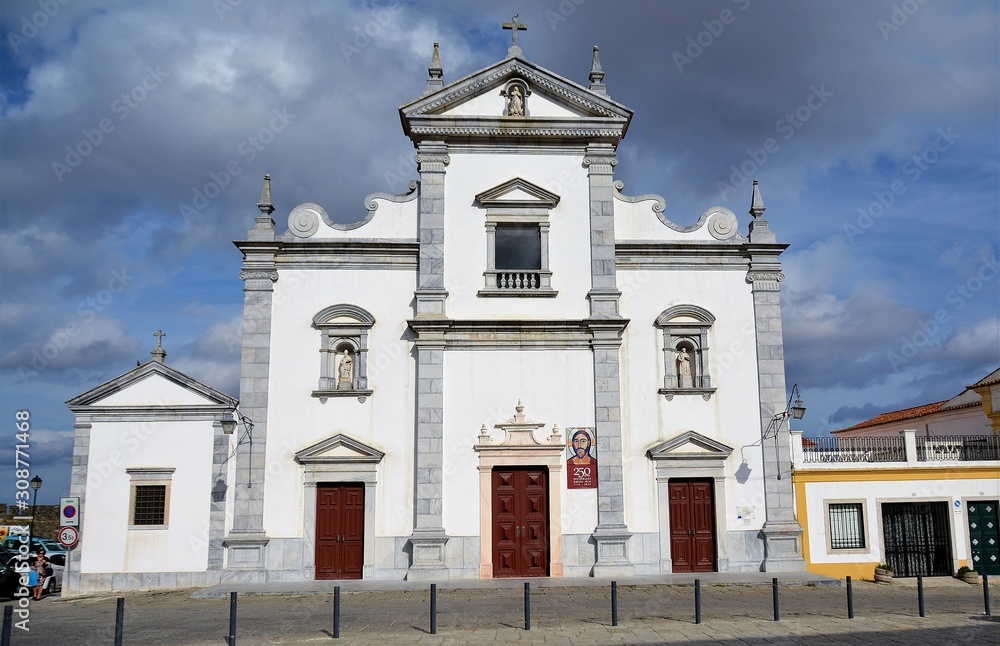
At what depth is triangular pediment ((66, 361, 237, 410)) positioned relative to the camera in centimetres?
2139

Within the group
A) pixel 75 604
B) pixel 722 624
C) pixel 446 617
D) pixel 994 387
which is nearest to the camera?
pixel 722 624

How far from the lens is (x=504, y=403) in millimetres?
21766

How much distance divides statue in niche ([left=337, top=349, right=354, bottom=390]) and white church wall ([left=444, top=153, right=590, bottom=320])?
307 centimetres

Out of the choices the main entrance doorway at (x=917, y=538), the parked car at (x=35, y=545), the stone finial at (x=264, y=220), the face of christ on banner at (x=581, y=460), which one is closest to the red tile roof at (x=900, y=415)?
the main entrance doorway at (x=917, y=538)

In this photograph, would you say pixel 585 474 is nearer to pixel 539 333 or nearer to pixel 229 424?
pixel 539 333

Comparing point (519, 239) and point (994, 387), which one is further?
point (994, 387)

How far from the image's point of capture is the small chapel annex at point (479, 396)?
21016 millimetres

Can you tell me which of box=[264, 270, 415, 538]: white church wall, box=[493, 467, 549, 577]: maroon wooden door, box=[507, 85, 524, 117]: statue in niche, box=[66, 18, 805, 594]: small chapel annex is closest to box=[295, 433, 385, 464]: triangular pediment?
box=[66, 18, 805, 594]: small chapel annex

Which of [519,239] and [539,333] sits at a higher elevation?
[519,239]

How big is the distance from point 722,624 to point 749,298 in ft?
35.9

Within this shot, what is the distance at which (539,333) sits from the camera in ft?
72.5

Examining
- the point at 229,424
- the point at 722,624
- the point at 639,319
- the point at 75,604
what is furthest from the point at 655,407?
the point at 75,604

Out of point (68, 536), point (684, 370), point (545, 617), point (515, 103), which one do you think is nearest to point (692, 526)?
point (684, 370)

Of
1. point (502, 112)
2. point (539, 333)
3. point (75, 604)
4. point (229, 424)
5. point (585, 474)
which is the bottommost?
point (75, 604)
